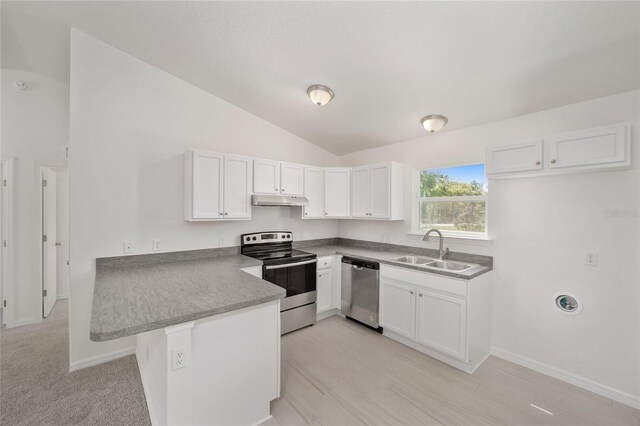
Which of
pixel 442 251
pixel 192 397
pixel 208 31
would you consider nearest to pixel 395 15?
pixel 208 31

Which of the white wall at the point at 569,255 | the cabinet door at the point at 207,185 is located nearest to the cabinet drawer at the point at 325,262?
the cabinet door at the point at 207,185

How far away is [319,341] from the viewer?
3.05 meters

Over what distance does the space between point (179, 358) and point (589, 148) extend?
3314mm

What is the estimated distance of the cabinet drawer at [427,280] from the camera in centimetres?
253

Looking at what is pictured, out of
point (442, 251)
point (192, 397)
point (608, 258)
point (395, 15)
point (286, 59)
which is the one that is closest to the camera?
point (192, 397)

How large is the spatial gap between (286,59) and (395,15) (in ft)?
3.37

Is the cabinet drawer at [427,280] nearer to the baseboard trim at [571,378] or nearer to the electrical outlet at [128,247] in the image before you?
the baseboard trim at [571,378]

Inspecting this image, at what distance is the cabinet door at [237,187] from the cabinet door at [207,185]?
67mm

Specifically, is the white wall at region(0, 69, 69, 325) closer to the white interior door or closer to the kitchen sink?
the white interior door

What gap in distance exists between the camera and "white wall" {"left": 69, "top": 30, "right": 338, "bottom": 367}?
8.21 feet

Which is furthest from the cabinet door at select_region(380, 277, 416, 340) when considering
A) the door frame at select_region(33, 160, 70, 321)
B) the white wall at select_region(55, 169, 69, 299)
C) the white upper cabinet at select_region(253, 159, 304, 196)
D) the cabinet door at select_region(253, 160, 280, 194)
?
the white wall at select_region(55, 169, 69, 299)

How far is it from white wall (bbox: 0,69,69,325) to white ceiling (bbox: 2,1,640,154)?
13.1 inches

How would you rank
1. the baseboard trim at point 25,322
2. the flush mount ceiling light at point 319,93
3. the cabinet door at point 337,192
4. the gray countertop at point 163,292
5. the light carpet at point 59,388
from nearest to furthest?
the gray countertop at point 163,292 < the light carpet at point 59,388 < the flush mount ceiling light at point 319,93 < the baseboard trim at point 25,322 < the cabinet door at point 337,192

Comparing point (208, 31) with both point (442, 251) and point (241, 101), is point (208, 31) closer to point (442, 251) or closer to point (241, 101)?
point (241, 101)
